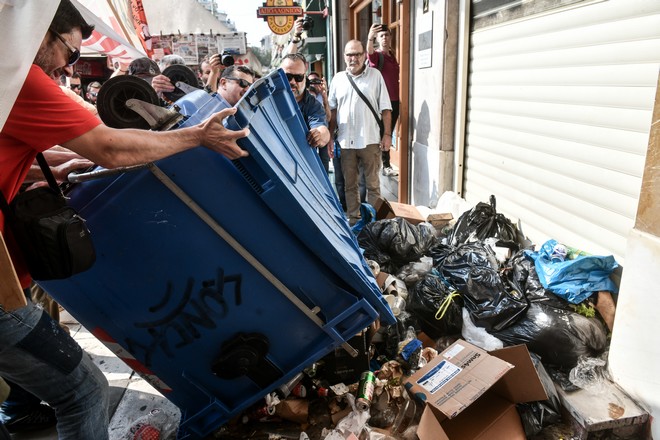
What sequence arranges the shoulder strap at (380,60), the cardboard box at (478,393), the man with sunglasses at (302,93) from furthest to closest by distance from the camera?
the shoulder strap at (380,60) < the man with sunglasses at (302,93) < the cardboard box at (478,393)

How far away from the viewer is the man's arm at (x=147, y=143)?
1479mm

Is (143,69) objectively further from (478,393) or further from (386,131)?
(478,393)

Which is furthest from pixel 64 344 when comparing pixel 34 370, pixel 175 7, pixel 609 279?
pixel 175 7

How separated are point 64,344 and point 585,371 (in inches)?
103

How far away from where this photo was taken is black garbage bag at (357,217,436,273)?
3.72m

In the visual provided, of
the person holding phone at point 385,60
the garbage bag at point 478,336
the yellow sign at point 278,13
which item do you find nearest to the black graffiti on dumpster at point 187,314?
the garbage bag at point 478,336

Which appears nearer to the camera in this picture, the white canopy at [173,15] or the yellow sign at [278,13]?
the yellow sign at [278,13]

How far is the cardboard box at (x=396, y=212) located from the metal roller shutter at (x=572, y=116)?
2.39 feet

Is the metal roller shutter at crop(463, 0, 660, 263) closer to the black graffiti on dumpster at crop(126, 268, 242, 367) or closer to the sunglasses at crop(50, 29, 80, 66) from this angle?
the black graffiti on dumpster at crop(126, 268, 242, 367)

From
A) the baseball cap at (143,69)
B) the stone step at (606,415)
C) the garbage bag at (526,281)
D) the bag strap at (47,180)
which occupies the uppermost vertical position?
the baseball cap at (143,69)

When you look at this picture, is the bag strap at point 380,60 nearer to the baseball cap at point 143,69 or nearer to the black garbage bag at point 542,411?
the baseball cap at point 143,69

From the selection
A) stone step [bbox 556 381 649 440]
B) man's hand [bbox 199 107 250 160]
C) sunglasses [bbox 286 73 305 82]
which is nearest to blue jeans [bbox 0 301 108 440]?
man's hand [bbox 199 107 250 160]

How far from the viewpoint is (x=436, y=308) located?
10.0 ft

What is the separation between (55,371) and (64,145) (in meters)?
0.86
